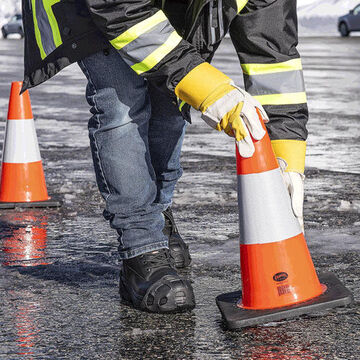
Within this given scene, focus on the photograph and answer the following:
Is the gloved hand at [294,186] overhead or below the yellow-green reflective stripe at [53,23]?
below

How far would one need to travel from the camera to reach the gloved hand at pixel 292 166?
3.29 m

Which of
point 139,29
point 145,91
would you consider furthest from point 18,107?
point 139,29

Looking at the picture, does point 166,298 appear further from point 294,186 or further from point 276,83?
point 276,83

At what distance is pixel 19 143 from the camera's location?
536cm

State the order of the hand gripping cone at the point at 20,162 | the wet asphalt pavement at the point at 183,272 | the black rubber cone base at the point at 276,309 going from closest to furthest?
1. the wet asphalt pavement at the point at 183,272
2. the black rubber cone base at the point at 276,309
3. the hand gripping cone at the point at 20,162

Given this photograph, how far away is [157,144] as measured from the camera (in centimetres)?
370

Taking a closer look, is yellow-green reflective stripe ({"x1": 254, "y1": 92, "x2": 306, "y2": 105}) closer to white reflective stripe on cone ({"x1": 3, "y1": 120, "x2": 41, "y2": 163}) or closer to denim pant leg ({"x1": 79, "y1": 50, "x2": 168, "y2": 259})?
denim pant leg ({"x1": 79, "y1": 50, "x2": 168, "y2": 259})

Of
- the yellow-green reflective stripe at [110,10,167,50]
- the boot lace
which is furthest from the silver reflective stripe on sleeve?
the boot lace

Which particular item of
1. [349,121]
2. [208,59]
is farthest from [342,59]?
[208,59]

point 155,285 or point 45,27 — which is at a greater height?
Answer: point 45,27

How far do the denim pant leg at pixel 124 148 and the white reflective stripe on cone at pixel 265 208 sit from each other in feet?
1.42

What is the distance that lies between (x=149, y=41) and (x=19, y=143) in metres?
2.50

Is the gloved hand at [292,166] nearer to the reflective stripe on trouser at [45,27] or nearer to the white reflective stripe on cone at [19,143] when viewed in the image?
the reflective stripe on trouser at [45,27]

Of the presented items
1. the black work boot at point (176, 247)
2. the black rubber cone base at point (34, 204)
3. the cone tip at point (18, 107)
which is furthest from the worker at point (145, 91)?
the cone tip at point (18, 107)
